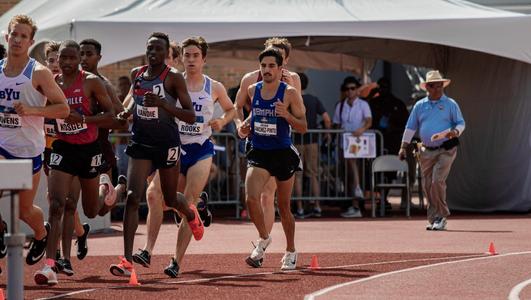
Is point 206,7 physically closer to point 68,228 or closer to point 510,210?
point 510,210

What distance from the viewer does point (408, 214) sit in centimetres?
2173

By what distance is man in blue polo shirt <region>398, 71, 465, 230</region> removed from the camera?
18422 millimetres

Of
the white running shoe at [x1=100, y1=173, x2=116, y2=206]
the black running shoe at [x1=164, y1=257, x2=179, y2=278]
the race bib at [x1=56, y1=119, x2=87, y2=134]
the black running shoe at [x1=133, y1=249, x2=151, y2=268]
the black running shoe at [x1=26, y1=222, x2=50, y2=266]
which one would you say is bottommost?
the black running shoe at [x1=164, y1=257, x2=179, y2=278]

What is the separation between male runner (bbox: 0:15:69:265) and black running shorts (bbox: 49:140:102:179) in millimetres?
651

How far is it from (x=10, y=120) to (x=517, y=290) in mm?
3947

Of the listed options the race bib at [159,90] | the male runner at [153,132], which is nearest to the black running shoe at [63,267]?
the male runner at [153,132]

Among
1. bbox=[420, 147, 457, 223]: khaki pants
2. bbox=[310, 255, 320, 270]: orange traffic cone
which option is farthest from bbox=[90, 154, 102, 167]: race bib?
bbox=[420, 147, 457, 223]: khaki pants

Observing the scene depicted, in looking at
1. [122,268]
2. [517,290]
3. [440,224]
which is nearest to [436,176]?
[440,224]

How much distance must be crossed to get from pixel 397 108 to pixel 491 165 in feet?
6.07

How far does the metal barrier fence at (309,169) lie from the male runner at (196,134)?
8.03m

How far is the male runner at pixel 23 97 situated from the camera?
35.5ft

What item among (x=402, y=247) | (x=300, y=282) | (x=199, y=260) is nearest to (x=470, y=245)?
(x=402, y=247)

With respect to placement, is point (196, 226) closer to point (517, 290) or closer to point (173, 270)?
point (173, 270)

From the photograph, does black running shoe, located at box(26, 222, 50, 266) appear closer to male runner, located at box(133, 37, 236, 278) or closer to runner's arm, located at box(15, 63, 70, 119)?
male runner, located at box(133, 37, 236, 278)
